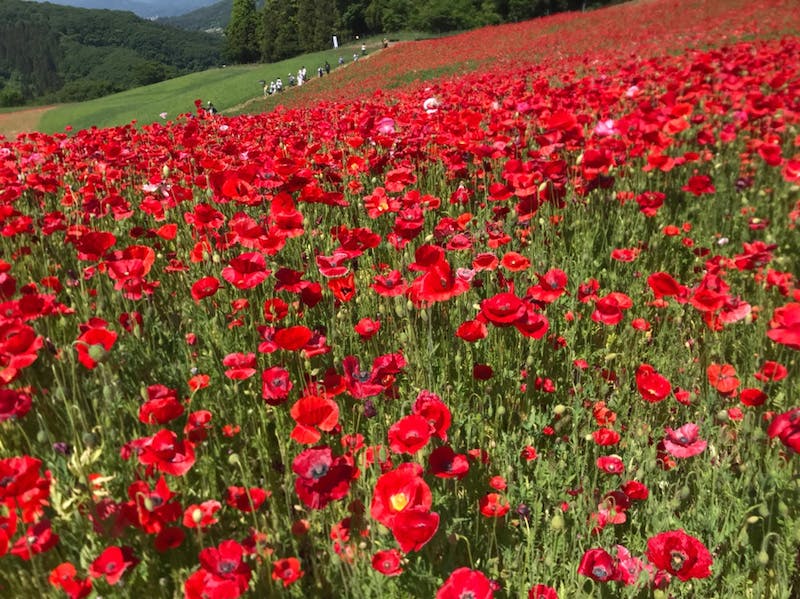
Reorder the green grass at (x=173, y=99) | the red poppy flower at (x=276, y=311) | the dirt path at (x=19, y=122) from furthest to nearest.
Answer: the dirt path at (x=19, y=122) → the green grass at (x=173, y=99) → the red poppy flower at (x=276, y=311)

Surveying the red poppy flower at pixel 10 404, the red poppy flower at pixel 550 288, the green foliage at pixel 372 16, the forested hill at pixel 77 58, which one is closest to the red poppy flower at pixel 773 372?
the red poppy flower at pixel 550 288

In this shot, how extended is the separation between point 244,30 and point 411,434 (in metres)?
84.5

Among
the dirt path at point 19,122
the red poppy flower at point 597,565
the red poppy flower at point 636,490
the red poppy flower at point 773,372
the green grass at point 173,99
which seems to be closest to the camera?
the red poppy flower at point 597,565

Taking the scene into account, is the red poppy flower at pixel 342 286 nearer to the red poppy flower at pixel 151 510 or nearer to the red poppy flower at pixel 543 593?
the red poppy flower at pixel 151 510

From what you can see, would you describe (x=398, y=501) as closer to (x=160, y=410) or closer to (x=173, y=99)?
(x=160, y=410)

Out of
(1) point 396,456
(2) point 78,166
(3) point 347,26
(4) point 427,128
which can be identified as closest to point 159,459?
(1) point 396,456

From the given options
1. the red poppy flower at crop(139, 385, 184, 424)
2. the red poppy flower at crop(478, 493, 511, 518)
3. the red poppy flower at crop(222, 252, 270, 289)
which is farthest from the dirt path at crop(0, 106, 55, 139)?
the red poppy flower at crop(478, 493, 511, 518)

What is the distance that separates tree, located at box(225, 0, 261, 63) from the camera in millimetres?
74250

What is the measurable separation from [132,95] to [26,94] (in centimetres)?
11998

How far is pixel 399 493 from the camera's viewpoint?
4.83 feet

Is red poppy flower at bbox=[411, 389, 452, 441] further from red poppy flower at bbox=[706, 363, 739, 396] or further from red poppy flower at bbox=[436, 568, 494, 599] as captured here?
red poppy flower at bbox=[706, 363, 739, 396]

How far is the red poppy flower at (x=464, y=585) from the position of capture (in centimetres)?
128

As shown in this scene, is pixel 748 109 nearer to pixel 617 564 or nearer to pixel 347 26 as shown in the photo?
pixel 617 564

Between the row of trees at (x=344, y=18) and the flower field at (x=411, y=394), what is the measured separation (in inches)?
2363
